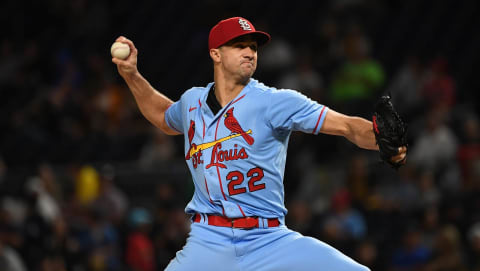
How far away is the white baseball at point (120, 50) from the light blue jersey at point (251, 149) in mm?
877

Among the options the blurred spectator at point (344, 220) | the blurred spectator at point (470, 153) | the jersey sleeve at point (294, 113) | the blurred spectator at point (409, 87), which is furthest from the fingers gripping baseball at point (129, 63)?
the blurred spectator at point (409, 87)

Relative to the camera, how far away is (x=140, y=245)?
1021cm

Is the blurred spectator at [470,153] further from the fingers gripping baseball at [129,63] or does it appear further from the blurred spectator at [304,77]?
the fingers gripping baseball at [129,63]

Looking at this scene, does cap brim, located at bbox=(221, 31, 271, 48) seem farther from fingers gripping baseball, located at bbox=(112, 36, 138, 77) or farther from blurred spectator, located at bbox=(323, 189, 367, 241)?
blurred spectator, located at bbox=(323, 189, 367, 241)

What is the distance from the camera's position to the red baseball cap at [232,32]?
4.83 metres

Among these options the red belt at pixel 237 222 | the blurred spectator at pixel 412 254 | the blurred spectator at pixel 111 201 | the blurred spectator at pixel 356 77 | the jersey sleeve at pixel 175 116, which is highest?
the jersey sleeve at pixel 175 116

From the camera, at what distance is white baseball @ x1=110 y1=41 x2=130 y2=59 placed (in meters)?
5.30

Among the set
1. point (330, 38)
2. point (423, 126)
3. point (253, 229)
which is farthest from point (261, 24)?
point (253, 229)

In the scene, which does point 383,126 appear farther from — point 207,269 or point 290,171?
point 290,171

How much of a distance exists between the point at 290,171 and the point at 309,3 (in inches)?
148

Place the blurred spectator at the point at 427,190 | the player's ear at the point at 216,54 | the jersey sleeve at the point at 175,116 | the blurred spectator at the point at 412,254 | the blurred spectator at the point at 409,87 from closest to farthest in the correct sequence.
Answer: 1. the player's ear at the point at 216,54
2. the jersey sleeve at the point at 175,116
3. the blurred spectator at the point at 412,254
4. the blurred spectator at the point at 427,190
5. the blurred spectator at the point at 409,87

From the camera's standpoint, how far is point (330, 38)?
499 inches

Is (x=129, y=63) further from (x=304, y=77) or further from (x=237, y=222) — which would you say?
(x=304, y=77)

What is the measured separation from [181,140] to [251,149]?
25.0 ft
